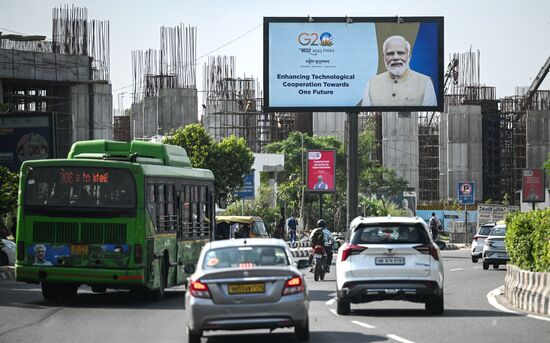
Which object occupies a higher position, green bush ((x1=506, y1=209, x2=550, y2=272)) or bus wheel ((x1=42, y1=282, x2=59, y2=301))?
green bush ((x1=506, y1=209, x2=550, y2=272))

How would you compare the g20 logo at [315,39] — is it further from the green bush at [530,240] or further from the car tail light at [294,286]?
the car tail light at [294,286]

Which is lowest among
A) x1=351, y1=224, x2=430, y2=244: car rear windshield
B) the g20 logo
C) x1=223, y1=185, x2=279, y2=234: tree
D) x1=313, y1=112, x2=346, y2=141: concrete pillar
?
x1=223, y1=185, x2=279, y2=234: tree

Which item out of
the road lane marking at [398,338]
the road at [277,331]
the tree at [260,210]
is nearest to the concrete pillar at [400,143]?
the tree at [260,210]

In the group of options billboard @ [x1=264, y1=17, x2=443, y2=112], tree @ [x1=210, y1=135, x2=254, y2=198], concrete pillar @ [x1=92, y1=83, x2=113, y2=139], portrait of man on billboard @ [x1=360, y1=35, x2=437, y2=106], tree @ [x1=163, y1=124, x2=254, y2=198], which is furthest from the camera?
tree @ [x1=210, y1=135, x2=254, y2=198]

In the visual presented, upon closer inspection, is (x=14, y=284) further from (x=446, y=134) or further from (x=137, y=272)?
(x=446, y=134)

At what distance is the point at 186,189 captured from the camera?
2702cm

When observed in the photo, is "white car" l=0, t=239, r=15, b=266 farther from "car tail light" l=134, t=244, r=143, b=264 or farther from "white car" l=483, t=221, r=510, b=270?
"car tail light" l=134, t=244, r=143, b=264

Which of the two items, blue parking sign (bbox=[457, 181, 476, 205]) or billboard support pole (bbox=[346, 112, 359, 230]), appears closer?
billboard support pole (bbox=[346, 112, 359, 230])

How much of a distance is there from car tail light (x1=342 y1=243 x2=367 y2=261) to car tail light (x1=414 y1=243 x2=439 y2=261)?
0.87m

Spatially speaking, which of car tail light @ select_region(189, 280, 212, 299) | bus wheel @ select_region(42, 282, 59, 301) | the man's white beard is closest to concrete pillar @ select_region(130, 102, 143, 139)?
the man's white beard

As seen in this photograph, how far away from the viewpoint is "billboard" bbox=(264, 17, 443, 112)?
49906 millimetres

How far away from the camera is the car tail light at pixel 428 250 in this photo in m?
20.0

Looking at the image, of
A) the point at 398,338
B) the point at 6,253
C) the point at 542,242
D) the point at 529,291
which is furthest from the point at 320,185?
the point at 398,338

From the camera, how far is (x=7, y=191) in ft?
125
